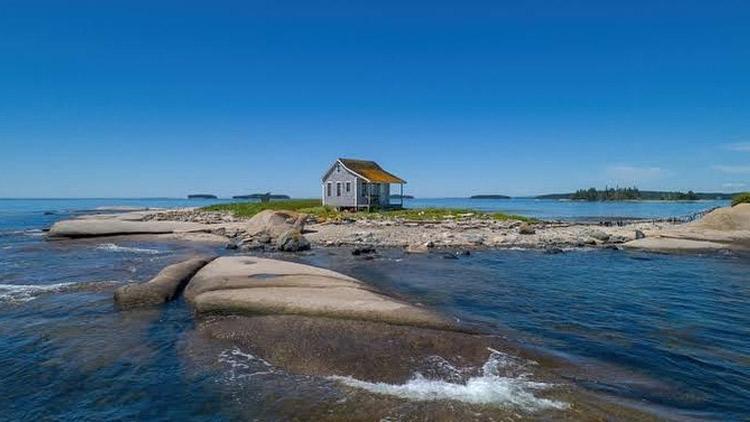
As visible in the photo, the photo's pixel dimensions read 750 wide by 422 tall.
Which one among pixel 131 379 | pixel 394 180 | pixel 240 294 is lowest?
pixel 131 379

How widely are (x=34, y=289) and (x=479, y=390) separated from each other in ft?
52.9

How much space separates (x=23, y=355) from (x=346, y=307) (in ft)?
23.0

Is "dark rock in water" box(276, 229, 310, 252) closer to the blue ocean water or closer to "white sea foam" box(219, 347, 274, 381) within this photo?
the blue ocean water

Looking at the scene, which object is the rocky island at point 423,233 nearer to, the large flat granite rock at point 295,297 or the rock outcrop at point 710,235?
the rock outcrop at point 710,235

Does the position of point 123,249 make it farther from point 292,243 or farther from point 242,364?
point 242,364

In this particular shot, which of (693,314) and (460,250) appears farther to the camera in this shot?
(460,250)

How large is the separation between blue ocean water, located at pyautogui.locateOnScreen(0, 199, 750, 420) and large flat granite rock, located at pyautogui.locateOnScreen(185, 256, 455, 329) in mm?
1039

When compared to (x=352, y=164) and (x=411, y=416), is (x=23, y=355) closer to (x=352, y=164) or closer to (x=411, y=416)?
(x=411, y=416)

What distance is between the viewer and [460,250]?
26.5 metres

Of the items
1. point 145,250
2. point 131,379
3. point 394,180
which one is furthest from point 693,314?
point 394,180

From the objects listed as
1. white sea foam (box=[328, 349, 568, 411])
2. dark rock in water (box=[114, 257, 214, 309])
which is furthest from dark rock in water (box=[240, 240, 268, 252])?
white sea foam (box=[328, 349, 568, 411])

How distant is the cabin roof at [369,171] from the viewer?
4828 centimetres

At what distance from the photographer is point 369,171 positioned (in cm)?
5128

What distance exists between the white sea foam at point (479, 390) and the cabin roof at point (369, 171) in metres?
39.7
